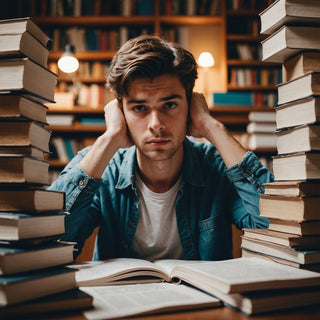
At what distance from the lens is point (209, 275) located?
0.65m

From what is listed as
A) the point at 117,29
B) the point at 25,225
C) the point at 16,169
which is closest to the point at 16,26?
the point at 16,169

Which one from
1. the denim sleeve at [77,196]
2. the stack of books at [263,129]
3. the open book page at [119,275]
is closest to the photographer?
the open book page at [119,275]

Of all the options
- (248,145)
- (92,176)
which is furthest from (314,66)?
(248,145)

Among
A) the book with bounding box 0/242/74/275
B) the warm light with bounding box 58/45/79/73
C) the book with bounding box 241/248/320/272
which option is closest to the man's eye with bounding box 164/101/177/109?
the book with bounding box 241/248/320/272

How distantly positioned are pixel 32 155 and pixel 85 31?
291cm

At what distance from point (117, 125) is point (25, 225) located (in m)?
0.73

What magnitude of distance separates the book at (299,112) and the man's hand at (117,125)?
627 millimetres

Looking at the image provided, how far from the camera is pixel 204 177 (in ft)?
4.45

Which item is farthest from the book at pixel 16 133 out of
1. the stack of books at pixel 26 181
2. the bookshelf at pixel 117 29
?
the bookshelf at pixel 117 29

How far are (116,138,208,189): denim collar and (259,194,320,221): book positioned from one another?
1.57 feet

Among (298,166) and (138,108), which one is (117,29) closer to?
(138,108)

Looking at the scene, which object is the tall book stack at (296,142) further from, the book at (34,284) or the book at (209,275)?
the book at (34,284)

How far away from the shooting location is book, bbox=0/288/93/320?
56 centimetres

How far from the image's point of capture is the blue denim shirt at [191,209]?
3.87ft
